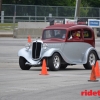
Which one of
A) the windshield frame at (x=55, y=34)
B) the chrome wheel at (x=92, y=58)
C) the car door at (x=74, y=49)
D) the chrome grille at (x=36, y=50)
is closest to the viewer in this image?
the chrome grille at (x=36, y=50)

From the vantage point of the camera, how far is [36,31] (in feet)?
139

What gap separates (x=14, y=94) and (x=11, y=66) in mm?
9423

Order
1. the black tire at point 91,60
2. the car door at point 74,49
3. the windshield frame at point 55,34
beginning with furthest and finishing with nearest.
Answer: the black tire at point 91,60, the windshield frame at point 55,34, the car door at point 74,49

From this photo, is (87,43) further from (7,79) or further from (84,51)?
(7,79)

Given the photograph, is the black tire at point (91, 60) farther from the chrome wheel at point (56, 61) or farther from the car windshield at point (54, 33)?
the chrome wheel at point (56, 61)

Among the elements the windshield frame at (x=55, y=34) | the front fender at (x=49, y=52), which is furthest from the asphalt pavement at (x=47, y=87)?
the windshield frame at (x=55, y=34)

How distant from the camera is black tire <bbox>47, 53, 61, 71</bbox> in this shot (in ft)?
62.9

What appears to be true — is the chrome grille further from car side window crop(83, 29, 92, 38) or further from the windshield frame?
car side window crop(83, 29, 92, 38)

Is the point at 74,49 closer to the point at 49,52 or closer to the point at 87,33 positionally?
the point at 87,33

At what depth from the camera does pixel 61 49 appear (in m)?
19.8

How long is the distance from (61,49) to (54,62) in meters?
0.75

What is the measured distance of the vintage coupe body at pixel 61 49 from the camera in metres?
19.4

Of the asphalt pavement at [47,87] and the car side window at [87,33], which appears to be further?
the car side window at [87,33]

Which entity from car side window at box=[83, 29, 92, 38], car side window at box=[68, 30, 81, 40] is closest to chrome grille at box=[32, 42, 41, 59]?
car side window at box=[68, 30, 81, 40]
